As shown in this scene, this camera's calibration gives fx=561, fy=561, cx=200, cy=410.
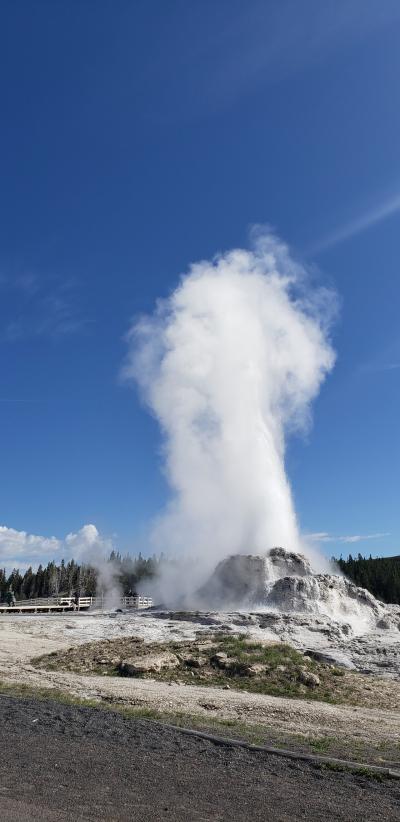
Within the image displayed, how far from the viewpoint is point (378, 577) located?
99062mm

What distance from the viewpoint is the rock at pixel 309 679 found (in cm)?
2223

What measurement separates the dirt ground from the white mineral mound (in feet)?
64.1

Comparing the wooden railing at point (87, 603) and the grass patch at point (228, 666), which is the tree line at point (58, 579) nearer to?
the wooden railing at point (87, 603)

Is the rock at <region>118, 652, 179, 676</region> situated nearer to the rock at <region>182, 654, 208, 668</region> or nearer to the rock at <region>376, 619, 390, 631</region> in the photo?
the rock at <region>182, 654, 208, 668</region>

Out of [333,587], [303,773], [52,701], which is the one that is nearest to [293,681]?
[52,701]

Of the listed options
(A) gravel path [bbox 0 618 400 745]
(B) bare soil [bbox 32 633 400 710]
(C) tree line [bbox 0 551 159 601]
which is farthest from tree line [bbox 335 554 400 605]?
(A) gravel path [bbox 0 618 400 745]

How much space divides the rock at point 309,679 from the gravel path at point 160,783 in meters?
11.0

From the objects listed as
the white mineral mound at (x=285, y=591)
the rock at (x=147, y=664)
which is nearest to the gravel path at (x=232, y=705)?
the rock at (x=147, y=664)

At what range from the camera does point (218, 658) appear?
2520 centimetres

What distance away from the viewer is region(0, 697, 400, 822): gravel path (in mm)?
8148

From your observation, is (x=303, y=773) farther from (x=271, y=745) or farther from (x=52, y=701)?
(x=52, y=701)

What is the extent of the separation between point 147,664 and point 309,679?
6.81 m

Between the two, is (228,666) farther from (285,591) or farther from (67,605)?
(67,605)

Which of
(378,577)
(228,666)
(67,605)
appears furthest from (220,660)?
(378,577)
